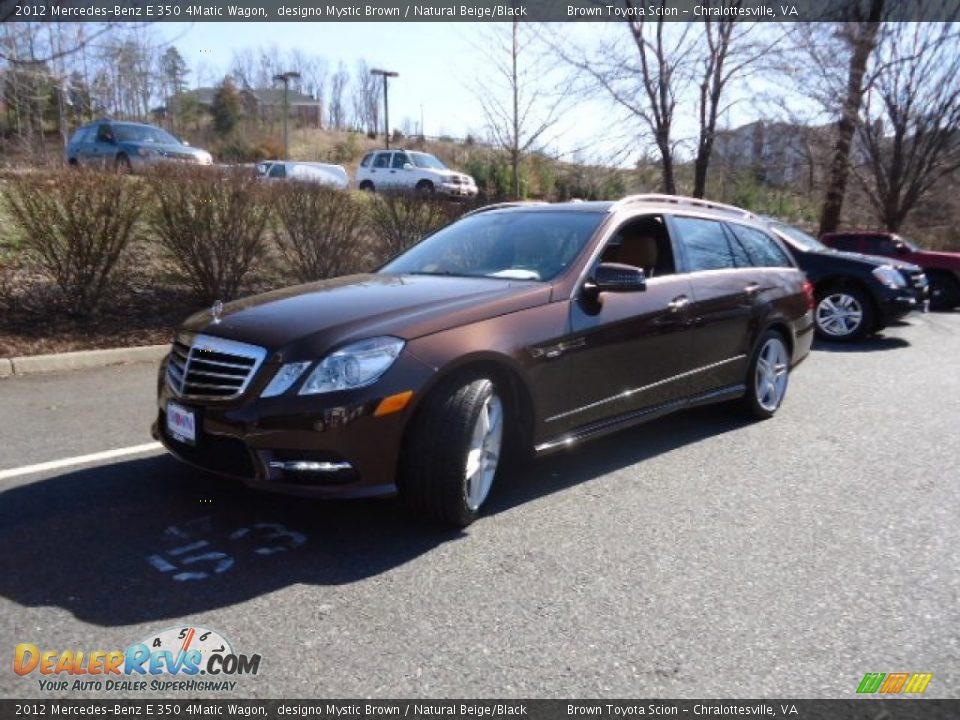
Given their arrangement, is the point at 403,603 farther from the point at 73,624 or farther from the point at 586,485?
the point at 586,485

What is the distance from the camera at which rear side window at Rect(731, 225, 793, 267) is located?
601 centimetres

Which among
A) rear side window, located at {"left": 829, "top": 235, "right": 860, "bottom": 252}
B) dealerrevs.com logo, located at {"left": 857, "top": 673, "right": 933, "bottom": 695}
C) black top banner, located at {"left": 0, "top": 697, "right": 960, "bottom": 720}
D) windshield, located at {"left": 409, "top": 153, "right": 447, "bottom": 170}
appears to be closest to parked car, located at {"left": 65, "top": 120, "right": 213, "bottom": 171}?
windshield, located at {"left": 409, "top": 153, "right": 447, "bottom": 170}

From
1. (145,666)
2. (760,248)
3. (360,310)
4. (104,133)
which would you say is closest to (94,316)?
(360,310)

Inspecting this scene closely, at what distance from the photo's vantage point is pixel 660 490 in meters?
4.34

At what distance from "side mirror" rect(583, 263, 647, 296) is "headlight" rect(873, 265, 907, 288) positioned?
7575mm

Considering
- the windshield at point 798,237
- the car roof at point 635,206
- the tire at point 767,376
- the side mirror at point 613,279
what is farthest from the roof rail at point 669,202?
the windshield at point 798,237

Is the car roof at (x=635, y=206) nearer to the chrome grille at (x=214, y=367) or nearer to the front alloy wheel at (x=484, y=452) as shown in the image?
the front alloy wheel at (x=484, y=452)

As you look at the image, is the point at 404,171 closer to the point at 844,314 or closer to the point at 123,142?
the point at 123,142

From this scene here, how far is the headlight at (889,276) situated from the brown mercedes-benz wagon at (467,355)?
19.0 ft

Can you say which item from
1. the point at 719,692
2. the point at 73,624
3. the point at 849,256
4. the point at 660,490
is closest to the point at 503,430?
the point at 660,490

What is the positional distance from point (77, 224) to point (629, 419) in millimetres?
6088

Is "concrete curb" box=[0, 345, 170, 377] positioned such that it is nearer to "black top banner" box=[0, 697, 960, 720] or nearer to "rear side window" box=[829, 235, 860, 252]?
"black top banner" box=[0, 697, 960, 720]

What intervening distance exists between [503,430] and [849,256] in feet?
28.3

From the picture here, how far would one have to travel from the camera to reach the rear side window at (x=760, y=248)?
237 inches
